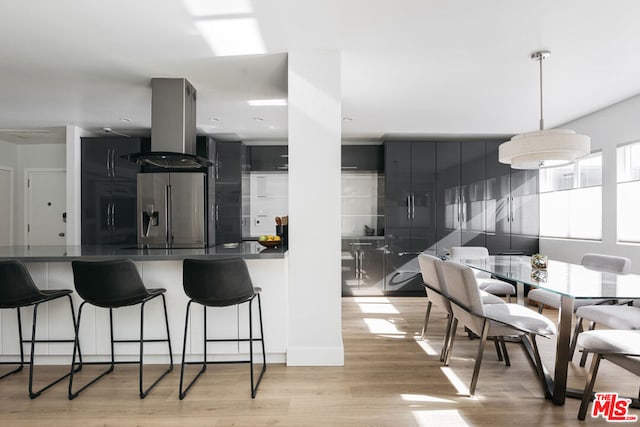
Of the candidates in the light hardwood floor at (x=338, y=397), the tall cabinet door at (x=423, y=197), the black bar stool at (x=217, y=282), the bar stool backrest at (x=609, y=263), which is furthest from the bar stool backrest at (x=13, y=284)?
the tall cabinet door at (x=423, y=197)

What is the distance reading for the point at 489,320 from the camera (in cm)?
246

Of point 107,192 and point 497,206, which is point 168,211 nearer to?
point 107,192

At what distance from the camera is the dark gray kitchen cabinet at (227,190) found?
576 cm

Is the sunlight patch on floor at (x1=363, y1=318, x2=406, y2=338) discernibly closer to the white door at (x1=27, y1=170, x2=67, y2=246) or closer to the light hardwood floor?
the light hardwood floor

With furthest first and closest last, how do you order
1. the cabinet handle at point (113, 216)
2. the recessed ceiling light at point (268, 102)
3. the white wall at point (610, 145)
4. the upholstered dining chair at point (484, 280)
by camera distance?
the cabinet handle at point (113, 216) < the recessed ceiling light at point (268, 102) < the white wall at point (610, 145) < the upholstered dining chair at point (484, 280)

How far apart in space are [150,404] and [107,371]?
2.45 ft

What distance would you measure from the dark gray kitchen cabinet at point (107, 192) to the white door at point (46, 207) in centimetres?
109

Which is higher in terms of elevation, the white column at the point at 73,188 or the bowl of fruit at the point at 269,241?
the white column at the point at 73,188

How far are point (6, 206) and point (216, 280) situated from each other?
5809 millimetres

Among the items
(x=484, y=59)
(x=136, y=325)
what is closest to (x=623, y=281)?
(x=484, y=59)

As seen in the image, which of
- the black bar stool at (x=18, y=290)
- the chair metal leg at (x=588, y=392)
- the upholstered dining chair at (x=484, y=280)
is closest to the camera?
the chair metal leg at (x=588, y=392)

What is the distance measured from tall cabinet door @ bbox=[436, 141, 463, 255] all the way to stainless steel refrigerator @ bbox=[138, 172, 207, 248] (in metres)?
3.70

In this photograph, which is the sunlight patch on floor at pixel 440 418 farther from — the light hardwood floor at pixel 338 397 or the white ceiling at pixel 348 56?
the white ceiling at pixel 348 56

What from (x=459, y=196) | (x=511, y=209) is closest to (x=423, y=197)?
(x=459, y=196)
